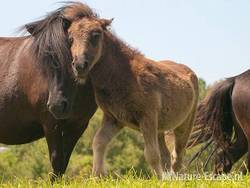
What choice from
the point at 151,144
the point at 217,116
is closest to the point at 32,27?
the point at 151,144

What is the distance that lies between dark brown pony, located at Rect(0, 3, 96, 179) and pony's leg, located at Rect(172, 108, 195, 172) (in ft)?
4.58

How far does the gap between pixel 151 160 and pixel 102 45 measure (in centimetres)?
152

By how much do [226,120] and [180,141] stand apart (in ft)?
4.90

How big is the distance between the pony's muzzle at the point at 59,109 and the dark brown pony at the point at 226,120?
10.2ft

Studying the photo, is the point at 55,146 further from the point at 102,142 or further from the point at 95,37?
the point at 95,37

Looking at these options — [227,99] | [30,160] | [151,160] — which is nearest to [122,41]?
[151,160]

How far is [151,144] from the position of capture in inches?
274

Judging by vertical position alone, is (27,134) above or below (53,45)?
below

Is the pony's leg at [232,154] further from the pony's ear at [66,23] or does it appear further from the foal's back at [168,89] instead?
the pony's ear at [66,23]

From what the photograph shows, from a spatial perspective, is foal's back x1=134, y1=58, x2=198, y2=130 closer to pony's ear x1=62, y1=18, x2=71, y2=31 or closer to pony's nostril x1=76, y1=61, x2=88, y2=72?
pony's nostril x1=76, y1=61, x2=88, y2=72

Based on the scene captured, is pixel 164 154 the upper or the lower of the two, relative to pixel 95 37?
lower

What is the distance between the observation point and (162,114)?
7.50m

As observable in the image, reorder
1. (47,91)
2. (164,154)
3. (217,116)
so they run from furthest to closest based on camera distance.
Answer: (217,116)
(164,154)
(47,91)

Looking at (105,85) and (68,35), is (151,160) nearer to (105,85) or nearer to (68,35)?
(105,85)
